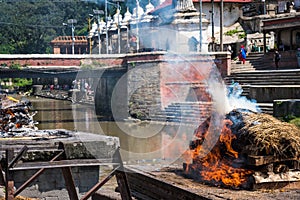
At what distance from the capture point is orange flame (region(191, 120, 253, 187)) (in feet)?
24.9

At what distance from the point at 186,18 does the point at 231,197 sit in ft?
107

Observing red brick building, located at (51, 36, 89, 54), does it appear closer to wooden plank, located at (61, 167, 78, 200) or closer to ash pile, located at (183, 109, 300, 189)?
ash pile, located at (183, 109, 300, 189)

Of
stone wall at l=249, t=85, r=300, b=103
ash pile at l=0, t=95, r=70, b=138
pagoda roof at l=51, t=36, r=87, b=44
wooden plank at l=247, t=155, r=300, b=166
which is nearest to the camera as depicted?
wooden plank at l=247, t=155, r=300, b=166

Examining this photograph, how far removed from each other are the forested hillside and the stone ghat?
74.3 m

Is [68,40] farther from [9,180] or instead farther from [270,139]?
[9,180]

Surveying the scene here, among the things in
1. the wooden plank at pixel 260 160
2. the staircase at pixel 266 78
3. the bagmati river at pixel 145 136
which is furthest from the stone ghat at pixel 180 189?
the staircase at pixel 266 78

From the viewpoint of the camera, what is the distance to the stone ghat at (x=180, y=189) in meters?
6.89

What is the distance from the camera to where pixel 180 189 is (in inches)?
276

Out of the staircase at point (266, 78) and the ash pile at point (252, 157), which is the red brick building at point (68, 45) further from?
the ash pile at point (252, 157)

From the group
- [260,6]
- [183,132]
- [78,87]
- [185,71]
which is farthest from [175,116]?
[78,87]

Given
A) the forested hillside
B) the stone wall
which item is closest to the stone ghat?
the stone wall

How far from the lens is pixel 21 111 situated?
12898 mm

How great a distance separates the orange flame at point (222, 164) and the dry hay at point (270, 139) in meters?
0.19

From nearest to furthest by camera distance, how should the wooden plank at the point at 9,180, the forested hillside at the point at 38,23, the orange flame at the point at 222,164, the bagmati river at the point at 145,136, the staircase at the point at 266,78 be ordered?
1. the wooden plank at the point at 9,180
2. the orange flame at the point at 222,164
3. the bagmati river at the point at 145,136
4. the staircase at the point at 266,78
5. the forested hillside at the point at 38,23
